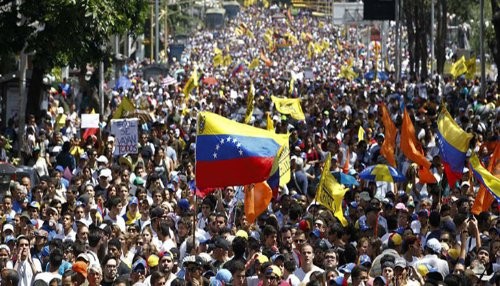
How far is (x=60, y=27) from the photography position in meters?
25.7

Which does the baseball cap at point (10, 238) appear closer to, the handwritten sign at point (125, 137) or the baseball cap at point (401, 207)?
the baseball cap at point (401, 207)

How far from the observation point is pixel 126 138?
23.7 metres

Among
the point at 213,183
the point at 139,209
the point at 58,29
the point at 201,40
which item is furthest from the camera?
the point at 201,40

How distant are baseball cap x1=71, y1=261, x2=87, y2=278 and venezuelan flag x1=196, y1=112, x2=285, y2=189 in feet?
7.31

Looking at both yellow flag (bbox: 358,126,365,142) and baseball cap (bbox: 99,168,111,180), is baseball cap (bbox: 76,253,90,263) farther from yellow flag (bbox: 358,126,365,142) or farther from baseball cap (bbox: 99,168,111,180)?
yellow flag (bbox: 358,126,365,142)

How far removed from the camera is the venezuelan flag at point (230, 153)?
51.3 feet

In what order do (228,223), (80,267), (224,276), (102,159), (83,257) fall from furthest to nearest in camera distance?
(102,159) → (228,223) → (83,257) → (80,267) → (224,276)

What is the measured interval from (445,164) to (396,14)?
1622 inches

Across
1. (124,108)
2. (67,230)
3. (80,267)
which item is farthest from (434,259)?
(124,108)

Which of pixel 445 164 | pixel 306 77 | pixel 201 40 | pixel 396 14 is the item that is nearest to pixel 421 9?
pixel 306 77

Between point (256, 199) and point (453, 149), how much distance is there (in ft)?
9.76

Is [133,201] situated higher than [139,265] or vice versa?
[139,265]

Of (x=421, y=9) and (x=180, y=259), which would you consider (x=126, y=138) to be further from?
(x=421, y=9)

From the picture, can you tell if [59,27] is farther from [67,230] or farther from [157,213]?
[157,213]
